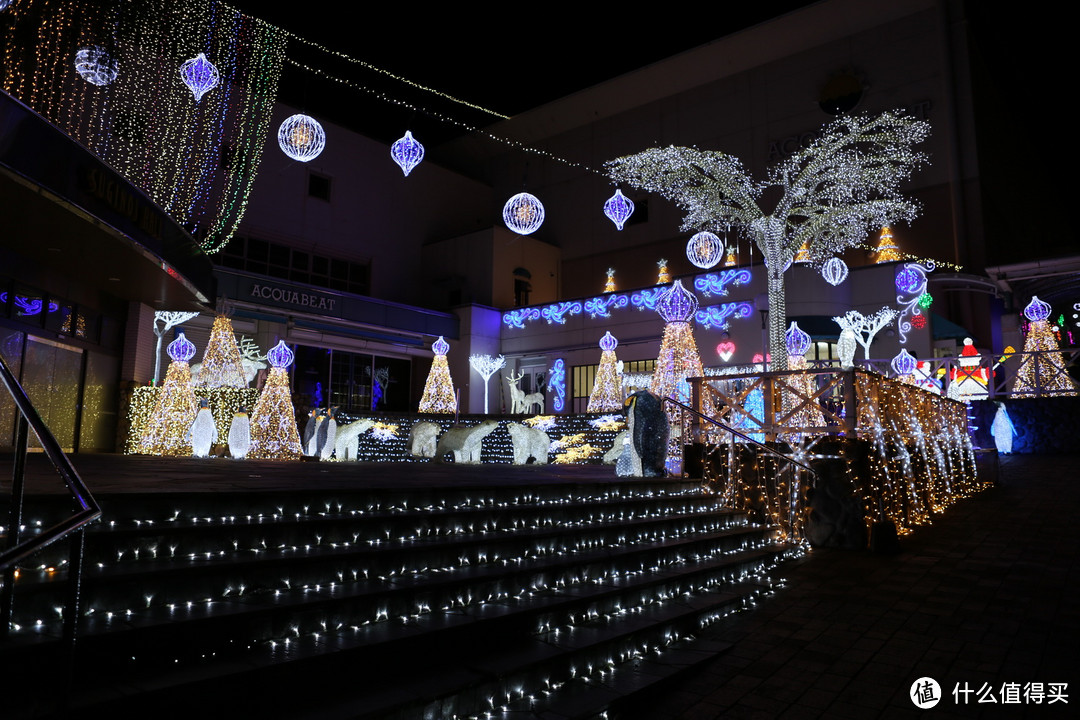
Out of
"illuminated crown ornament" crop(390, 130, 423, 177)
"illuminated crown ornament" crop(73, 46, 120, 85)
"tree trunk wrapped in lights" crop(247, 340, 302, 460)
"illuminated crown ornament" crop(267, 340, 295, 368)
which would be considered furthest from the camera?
"illuminated crown ornament" crop(267, 340, 295, 368)

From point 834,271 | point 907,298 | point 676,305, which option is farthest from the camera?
point 907,298

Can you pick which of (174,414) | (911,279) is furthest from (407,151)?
(911,279)

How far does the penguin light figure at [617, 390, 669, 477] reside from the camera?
30.1 feet

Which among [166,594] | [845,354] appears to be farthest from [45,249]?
[845,354]

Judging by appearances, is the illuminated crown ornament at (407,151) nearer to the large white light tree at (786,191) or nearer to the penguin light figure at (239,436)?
the large white light tree at (786,191)

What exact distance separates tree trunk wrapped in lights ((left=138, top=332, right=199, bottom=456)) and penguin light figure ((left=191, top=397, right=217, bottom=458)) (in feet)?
1.63

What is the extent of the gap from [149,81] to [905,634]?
1645cm

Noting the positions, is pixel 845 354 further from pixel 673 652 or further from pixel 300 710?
pixel 300 710

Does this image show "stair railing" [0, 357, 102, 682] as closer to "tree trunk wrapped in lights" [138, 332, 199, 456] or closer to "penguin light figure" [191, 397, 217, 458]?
"penguin light figure" [191, 397, 217, 458]

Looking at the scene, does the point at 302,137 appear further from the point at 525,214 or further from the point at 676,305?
the point at 676,305

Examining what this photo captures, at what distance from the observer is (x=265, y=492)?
4.77 meters

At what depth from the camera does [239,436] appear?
43.5 ft

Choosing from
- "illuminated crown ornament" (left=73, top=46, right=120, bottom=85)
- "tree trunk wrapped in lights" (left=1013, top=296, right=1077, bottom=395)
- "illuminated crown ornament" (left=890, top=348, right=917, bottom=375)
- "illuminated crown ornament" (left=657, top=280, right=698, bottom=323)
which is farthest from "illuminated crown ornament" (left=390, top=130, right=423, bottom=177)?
"tree trunk wrapped in lights" (left=1013, top=296, right=1077, bottom=395)

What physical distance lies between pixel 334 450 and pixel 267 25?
28.5 ft
